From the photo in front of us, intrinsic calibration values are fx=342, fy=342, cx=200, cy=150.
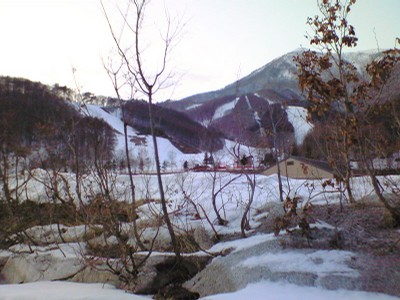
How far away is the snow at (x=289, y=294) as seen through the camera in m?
3.88

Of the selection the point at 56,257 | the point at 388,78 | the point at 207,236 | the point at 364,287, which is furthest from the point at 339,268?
the point at 56,257

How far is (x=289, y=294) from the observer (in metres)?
4.11

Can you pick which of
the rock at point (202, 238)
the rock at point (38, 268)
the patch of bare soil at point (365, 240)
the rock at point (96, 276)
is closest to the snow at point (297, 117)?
the patch of bare soil at point (365, 240)

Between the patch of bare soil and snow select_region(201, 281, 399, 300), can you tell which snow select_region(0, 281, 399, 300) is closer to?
snow select_region(201, 281, 399, 300)

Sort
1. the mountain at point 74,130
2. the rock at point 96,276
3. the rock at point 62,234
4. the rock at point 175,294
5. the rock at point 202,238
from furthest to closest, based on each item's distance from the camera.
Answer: the rock at point 62,234 < the mountain at point 74,130 < the rock at point 202,238 < the rock at point 96,276 < the rock at point 175,294

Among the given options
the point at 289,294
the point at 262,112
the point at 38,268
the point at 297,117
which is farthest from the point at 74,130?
the point at 289,294

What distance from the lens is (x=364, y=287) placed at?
4047mm

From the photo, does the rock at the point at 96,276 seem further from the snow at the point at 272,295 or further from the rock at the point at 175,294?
the snow at the point at 272,295

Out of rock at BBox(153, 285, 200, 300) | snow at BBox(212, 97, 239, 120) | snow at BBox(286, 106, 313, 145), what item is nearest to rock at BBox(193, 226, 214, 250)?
rock at BBox(153, 285, 200, 300)

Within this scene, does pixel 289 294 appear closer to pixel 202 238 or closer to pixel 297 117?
pixel 202 238

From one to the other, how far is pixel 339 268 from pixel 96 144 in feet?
16.4

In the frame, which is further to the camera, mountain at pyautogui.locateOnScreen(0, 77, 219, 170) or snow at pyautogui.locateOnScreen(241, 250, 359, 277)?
mountain at pyautogui.locateOnScreen(0, 77, 219, 170)

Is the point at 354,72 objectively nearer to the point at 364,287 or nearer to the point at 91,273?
the point at 364,287

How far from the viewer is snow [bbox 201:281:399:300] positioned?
3.88 m
